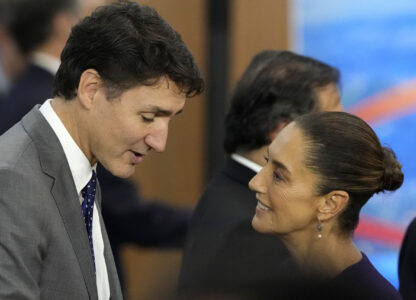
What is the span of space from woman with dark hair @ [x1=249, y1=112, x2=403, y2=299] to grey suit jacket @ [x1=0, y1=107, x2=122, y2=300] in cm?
51

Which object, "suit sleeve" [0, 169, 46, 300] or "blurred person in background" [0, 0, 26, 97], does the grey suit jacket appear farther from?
"blurred person in background" [0, 0, 26, 97]

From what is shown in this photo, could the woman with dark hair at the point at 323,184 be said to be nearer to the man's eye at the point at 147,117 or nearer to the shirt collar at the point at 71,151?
the man's eye at the point at 147,117

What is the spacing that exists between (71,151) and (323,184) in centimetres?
62

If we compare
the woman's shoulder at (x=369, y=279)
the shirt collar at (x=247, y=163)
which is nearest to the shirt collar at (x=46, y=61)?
the shirt collar at (x=247, y=163)

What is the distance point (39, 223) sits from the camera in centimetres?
176

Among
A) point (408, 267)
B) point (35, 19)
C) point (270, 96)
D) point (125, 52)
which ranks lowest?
point (408, 267)

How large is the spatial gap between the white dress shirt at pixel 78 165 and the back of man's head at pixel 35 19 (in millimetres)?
1832

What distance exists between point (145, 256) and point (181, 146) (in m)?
0.75

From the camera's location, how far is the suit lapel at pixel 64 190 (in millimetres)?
1861

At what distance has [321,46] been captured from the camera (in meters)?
4.66

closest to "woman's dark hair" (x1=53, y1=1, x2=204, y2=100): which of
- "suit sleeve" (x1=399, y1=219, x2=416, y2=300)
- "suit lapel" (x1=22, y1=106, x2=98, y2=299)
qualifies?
"suit lapel" (x1=22, y1=106, x2=98, y2=299)

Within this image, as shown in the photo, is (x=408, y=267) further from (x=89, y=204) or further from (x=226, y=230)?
(x=89, y=204)

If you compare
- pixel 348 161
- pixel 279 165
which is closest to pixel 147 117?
pixel 279 165

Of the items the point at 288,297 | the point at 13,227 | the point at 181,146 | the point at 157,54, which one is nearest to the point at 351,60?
the point at 181,146
